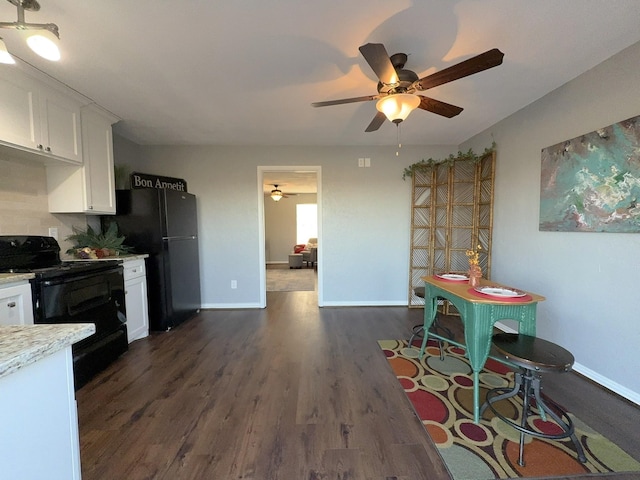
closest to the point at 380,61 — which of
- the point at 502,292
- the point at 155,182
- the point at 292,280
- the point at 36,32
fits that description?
the point at 502,292

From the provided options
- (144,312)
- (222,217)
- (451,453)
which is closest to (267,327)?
(144,312)

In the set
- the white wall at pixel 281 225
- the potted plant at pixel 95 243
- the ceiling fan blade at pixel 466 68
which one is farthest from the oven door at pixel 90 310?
the white wall at pixel 281 225

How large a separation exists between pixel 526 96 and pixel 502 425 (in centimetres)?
274

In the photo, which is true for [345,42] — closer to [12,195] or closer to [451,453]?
[451,453]

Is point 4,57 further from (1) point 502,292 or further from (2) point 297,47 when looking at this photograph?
(1) point 502,292

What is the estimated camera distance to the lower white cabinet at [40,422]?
2.07ft

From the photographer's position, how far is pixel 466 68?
1.54 metres

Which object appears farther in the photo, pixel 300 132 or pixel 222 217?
pixel 222 217

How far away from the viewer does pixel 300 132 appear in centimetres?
332

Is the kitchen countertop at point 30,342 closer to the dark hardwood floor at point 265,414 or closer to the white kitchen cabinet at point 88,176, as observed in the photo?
the dark hardwood floor at point 265,414

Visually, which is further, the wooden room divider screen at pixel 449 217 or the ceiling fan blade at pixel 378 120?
the wooden room divider screen at pixel 449 217

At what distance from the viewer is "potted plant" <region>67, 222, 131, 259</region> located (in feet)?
8.50

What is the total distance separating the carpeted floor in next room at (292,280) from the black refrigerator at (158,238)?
84.3 inches

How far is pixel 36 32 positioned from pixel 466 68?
231cm
